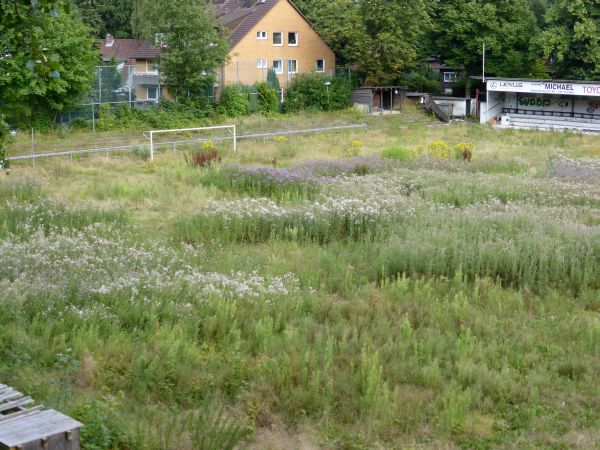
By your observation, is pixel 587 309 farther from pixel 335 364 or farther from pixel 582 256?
pixel 335 364

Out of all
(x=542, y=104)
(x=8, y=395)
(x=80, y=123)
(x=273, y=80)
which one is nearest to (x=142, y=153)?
(x=80, y=123)

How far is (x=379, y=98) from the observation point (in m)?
53.8

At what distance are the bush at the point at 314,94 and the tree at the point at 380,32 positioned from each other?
2390 mm

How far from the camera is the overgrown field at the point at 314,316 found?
25.3 feet

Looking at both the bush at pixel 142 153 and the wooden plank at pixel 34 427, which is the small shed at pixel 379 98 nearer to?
the bush at pixel 142 153

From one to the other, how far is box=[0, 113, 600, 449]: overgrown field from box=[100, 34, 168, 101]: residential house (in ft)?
83.0

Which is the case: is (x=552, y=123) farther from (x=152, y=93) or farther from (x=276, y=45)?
(x=152, y=93)

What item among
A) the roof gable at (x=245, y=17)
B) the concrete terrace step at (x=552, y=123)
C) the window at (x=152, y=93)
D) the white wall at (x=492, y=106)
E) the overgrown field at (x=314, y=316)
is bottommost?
the overgrown field at (x=314, y=316)

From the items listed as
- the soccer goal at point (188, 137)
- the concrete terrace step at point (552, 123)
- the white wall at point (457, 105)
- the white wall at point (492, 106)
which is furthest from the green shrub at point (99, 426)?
the white wall at point (457, 105)

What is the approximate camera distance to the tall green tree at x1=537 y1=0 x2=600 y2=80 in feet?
156

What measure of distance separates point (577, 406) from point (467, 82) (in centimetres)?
4779

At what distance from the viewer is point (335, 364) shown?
9086 mm

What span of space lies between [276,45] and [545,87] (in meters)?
17.6

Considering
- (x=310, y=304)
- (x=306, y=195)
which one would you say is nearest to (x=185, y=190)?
(x=306, y=195)
